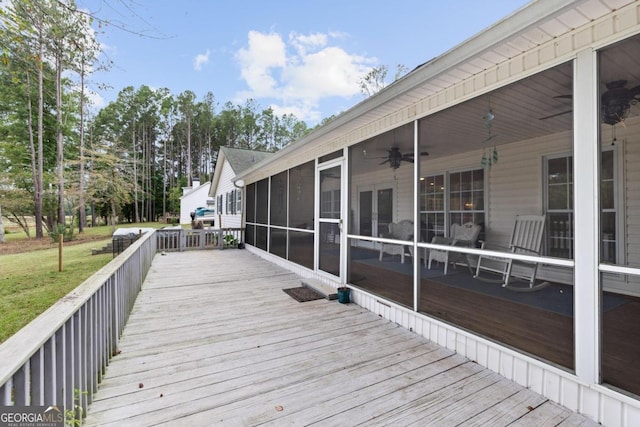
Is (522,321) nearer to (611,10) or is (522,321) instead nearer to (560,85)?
(560,85)

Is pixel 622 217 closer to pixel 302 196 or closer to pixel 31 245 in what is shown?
pixel 302 196

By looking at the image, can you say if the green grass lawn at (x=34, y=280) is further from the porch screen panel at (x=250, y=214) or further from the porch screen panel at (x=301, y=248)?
the porch screen panel at (x=301, y=248)

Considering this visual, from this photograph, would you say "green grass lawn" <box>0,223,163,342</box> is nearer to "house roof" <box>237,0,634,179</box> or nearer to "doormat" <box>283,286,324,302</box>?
"doormat" <box>283,286,324,302</box>

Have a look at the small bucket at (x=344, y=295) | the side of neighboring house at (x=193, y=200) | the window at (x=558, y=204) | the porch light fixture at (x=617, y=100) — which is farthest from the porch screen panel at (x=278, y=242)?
the side of neighboring house at (x=193, y=200)

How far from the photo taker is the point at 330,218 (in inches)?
196

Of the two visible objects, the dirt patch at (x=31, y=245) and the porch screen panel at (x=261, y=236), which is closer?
the porch screen panel at (x=261, y=236)

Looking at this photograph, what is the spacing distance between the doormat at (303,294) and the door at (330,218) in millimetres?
457

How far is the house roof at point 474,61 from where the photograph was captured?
1.77 m

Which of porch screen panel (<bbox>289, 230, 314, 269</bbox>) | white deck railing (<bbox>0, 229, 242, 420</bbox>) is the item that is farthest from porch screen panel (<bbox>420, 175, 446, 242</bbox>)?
white deck railing (<bbox>0, 229, 242, 420</bbox>)

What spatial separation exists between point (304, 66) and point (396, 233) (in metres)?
22.2

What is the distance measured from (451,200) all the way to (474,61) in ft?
13.2

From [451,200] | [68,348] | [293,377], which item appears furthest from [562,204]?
[68,348]

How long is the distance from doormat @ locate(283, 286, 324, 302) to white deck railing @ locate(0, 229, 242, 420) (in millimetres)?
2254

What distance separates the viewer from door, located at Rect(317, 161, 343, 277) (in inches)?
184
